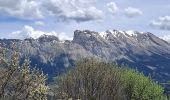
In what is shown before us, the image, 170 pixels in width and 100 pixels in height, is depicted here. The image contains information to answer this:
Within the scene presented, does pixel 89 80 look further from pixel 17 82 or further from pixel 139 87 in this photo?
pixel 17 82

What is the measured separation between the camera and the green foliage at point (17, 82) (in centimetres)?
1572

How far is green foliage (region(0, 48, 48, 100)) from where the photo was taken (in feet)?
51.6

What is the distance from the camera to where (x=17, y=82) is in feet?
52.4

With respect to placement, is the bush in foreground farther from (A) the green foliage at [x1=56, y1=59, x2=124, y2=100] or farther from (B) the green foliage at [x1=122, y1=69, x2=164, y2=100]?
(B) the green foliage at [x1=122, y1=69, x2=164, y2=100]

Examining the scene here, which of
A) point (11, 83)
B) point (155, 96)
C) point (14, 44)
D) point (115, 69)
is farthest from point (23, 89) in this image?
point (155, 96)

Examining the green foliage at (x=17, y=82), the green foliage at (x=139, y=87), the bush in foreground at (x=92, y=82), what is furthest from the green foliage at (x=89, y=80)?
the green foliage at (x=17, y=82)

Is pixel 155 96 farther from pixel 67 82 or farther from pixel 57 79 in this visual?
pixel 67 82

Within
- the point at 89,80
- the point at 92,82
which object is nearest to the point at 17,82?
the point at 89,80

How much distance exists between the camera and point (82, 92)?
5628cm

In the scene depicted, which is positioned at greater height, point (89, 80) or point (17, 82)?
point (17, 82)

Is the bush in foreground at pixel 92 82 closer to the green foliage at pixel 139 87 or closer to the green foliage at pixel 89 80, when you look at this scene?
the green foliage at pixel 89 80

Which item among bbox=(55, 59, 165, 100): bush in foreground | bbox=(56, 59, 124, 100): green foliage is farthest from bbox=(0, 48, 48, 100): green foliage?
bbox=(56, 59, 124, 100): green foliage

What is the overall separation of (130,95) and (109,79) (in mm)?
36465

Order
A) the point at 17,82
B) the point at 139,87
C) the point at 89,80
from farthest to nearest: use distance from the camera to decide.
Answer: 1. the point at 139,87
2. the point at 89,80
3. the point at 17,82
